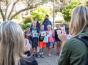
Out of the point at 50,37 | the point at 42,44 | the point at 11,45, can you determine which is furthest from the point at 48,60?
the point at 11,45

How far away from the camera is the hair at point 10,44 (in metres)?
2.90

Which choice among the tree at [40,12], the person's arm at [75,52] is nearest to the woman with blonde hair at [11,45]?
the person's arm at [75,52]

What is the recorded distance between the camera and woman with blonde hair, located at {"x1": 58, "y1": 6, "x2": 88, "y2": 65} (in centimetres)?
348

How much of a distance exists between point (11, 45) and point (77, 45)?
2.79 ft

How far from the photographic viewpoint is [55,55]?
14789 millimetres

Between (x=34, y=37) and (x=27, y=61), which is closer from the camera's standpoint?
(x=27, y=61)

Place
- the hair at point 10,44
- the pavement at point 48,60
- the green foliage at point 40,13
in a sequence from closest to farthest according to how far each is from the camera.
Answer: the hair at point 10,44 → the pavement at point 48,60 → the green foliage at point 40,13

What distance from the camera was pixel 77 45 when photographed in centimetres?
347

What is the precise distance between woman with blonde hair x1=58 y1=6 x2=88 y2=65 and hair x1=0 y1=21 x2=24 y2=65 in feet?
2.43

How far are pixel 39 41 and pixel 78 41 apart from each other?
10.9 meters

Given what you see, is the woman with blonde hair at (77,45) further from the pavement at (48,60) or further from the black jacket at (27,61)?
the pavement at (48,60)

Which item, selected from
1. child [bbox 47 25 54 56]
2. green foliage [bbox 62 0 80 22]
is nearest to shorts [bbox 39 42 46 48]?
child [bbox 47 25 54 56]

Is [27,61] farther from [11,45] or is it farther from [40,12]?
[40,12]

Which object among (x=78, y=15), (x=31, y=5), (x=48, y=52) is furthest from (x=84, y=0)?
(x=78, y=15)
